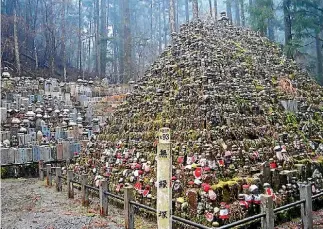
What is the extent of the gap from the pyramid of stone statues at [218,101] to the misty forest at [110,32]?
18.6 feet

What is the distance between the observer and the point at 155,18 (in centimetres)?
3459

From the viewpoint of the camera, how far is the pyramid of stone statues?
6.72 m

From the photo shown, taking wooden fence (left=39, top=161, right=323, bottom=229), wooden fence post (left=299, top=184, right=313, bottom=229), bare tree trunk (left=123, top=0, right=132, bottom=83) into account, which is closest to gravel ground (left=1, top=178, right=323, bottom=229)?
wooden fence (left=39, top=161, right=323, bottom=229)

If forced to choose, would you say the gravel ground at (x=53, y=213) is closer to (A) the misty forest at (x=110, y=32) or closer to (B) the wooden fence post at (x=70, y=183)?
(B) the wooden fence post at (x=70, y=183)

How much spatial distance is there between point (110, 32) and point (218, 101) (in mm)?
28403

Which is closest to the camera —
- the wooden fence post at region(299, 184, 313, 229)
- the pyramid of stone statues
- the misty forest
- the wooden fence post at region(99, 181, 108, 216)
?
the wooden fence post at region(299, 184, 313, 229)

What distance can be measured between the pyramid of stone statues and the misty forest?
18.6ft

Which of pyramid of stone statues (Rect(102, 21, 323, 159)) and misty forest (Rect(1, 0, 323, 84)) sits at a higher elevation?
misty forest (Rect(1, 0, 323, 84))

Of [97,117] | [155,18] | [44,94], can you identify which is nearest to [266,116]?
[97,117]

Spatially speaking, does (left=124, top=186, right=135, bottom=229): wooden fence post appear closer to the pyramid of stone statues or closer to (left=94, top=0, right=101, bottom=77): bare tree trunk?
the pyramid of stone statues

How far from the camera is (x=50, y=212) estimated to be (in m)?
6.82

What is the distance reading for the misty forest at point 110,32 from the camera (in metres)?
16.9

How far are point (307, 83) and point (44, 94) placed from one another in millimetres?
11781

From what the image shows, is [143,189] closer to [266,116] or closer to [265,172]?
[265,172]
